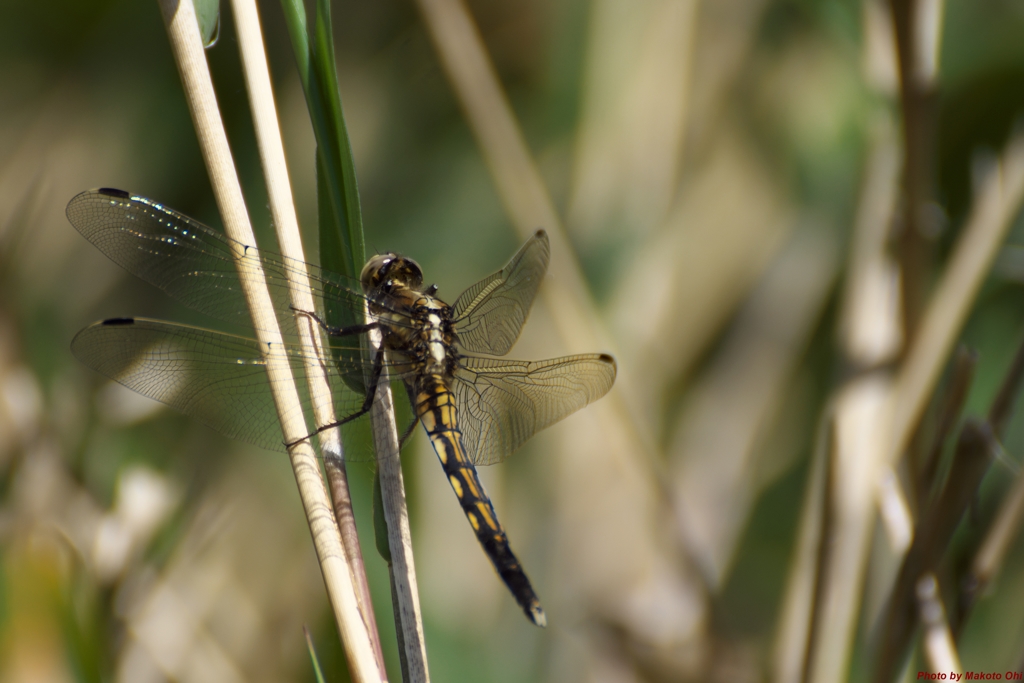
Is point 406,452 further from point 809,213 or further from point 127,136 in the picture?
point 809,213

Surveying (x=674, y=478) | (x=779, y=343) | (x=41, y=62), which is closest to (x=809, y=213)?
(x=779, y=343)

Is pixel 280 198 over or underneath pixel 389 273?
underneath

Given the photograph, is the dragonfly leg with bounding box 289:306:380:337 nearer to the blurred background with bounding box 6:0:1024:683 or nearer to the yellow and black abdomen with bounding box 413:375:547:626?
the yellow and black abdomen with bounding box 413:375:547:626

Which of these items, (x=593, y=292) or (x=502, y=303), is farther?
(x=593, y=292)

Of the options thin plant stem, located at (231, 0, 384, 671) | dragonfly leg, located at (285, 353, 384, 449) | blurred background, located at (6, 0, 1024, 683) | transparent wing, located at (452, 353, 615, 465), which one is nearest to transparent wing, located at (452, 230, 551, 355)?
transparent wing, located at (452, 353, 615, 465)

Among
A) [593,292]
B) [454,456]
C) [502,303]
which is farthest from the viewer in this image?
[593,292]

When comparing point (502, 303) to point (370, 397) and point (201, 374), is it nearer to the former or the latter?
point (370, 397)

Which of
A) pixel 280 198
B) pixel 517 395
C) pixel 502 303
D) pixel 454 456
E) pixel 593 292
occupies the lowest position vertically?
pixel 454 456

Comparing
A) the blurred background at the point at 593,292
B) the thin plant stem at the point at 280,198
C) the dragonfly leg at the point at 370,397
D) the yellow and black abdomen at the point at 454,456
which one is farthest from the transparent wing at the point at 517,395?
the thin plant stem at the point at 280,198

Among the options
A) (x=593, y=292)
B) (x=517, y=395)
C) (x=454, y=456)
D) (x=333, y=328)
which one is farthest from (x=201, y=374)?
(x=593, y=292)

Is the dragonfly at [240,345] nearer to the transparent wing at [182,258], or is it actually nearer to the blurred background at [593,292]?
the transparent wing at [182,258]
